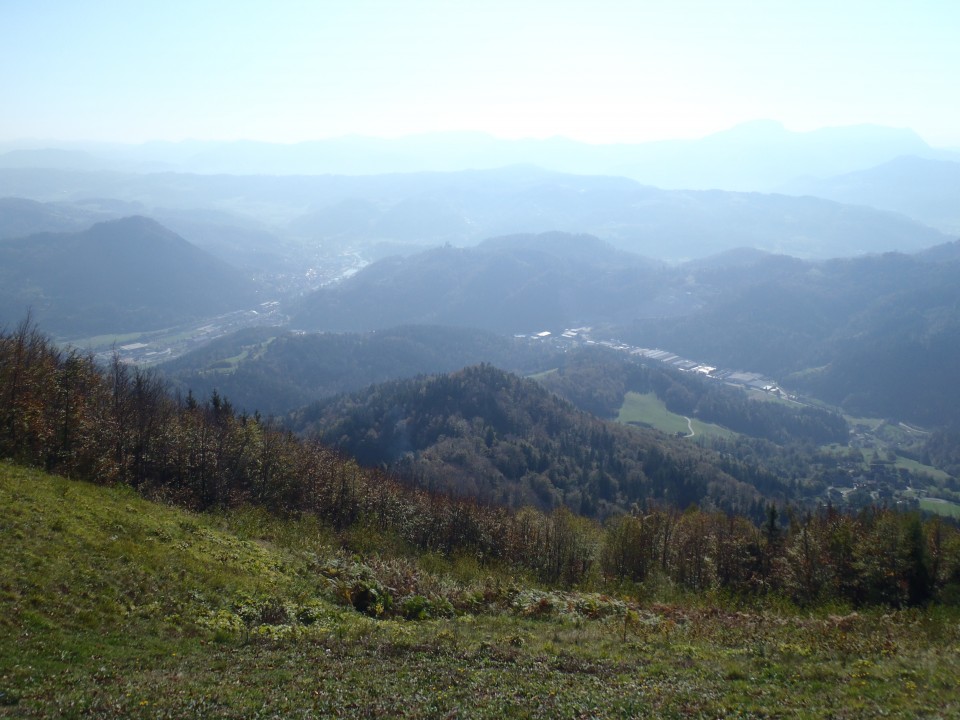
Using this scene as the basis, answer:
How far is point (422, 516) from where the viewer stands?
60562 millimetres

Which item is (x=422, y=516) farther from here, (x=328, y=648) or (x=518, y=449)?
(x=518, y=449)

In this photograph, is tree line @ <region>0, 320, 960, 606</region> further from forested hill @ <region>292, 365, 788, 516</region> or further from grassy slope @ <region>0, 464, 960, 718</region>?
forested hill @ <region>292, 365, 788, 516</region>

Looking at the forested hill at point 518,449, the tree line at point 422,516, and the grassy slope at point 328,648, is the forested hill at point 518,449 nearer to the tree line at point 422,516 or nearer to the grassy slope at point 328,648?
the tree line at point 422,516

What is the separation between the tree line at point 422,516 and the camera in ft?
124

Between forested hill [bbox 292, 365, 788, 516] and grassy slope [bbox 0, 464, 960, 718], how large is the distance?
262ft

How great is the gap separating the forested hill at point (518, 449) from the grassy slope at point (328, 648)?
262ft

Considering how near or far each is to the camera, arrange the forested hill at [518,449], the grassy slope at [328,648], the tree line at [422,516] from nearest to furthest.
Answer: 1. the grassy slope at [328,648]
2. the tree line at [422,516]
3. the forested hill at [518,449]

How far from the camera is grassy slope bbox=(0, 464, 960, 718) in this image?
16.1 metres

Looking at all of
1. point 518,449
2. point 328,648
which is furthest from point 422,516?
point 518,449

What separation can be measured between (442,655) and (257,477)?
37.7 m

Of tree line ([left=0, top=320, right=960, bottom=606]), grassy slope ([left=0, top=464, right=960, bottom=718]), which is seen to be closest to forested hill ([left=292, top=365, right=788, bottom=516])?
tree line ([left=0, top=320, right=960, bottom=606])

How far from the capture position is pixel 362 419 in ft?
526

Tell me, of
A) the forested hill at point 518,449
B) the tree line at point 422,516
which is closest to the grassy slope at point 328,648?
the tree line at point 422,516

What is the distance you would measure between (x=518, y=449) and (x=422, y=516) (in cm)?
8895
